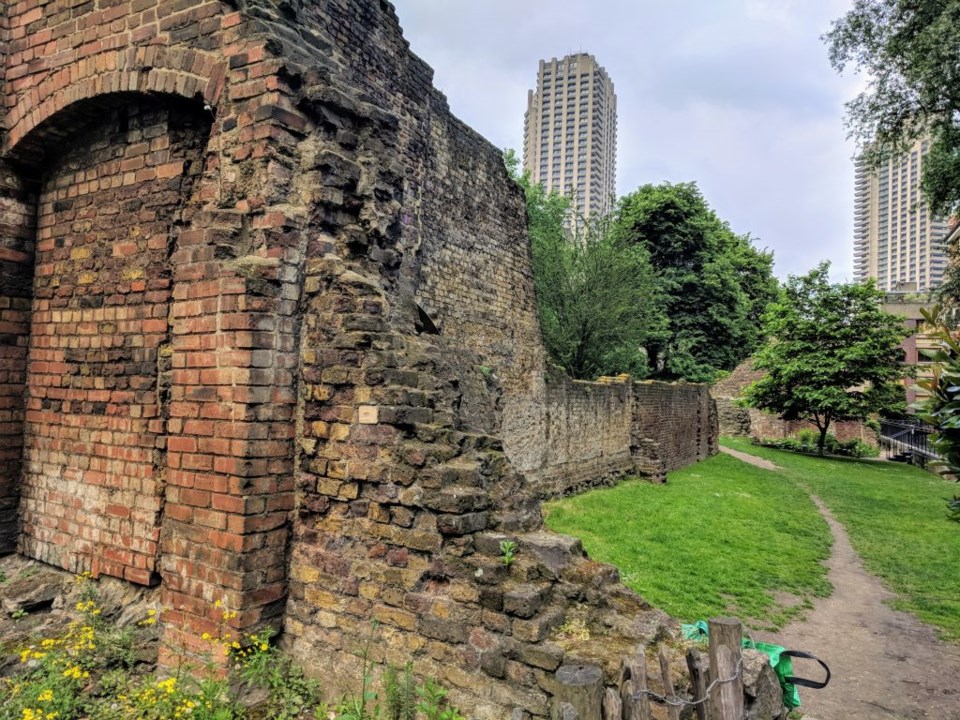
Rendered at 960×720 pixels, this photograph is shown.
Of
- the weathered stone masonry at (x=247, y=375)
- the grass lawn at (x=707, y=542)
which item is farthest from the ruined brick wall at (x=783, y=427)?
the weathered stone masonry at (x=247, y=375)

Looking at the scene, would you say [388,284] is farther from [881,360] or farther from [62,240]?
[881,360]

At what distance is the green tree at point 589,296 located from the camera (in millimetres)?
21047

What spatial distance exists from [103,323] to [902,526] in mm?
15346

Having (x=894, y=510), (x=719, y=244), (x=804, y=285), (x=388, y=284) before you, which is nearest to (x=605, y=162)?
(x=719, y=244)

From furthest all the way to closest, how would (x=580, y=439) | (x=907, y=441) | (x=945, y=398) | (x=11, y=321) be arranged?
(x=907, y=441)
(x=580, y=439)
(x=11, y=321)
(x=945, y=398)

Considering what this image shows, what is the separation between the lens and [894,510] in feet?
49.6

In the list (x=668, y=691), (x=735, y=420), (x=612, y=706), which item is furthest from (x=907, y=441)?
(x=612, y=706)

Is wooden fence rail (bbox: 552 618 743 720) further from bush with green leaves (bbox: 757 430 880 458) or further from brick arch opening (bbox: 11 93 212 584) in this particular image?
bush with green leaves (bbox: 757 430 880 458)

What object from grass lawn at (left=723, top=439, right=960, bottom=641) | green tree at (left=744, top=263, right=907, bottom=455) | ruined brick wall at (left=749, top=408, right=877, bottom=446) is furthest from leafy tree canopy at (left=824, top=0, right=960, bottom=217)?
ruined brick wall at (left=749, top=408, right=877, bottom=446)

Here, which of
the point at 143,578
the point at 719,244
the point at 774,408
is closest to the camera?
the point at 143,578

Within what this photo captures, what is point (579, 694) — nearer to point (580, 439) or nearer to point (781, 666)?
point (781, 666)

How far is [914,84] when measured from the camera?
13664 millimetres

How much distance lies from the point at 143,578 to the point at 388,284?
2.86m

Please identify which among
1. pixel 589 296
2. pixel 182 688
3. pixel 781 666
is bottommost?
pixel 182 688
